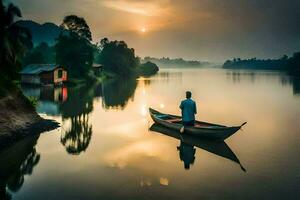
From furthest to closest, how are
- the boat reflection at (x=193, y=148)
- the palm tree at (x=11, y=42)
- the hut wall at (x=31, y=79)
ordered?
the hut wall at (x=31, y=79), the palm tree at (x=11, y=42), the boat reflection at (x=193, y=148)

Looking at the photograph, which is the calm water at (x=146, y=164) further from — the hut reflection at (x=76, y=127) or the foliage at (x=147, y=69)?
the foliage at (x=147, y=69)

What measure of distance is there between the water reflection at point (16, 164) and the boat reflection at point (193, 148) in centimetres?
875

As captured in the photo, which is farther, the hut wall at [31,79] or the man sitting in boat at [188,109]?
the hut wall at [31,79]

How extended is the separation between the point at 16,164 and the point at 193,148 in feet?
37.1

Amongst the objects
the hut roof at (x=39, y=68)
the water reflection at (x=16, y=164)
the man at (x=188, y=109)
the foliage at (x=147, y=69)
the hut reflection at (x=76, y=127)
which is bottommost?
the water reflection at (x=16, y=164)

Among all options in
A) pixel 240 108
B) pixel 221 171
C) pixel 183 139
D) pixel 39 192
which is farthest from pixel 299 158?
pixel 240 108

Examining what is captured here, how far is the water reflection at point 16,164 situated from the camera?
14595 mm

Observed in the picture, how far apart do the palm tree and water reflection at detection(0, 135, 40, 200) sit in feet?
30.8

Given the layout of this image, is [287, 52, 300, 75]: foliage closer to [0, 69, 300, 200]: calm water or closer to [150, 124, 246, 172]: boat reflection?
[0, 69, 300, 200]: calm water

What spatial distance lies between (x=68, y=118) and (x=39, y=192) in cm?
2007

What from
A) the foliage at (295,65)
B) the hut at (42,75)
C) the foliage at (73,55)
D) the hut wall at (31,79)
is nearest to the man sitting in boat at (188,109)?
the hut at (42,75)

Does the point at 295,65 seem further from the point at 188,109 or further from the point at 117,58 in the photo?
the point at 188,109

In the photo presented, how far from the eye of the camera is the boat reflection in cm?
1922

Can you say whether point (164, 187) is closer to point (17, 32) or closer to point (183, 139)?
point (183, 139)
